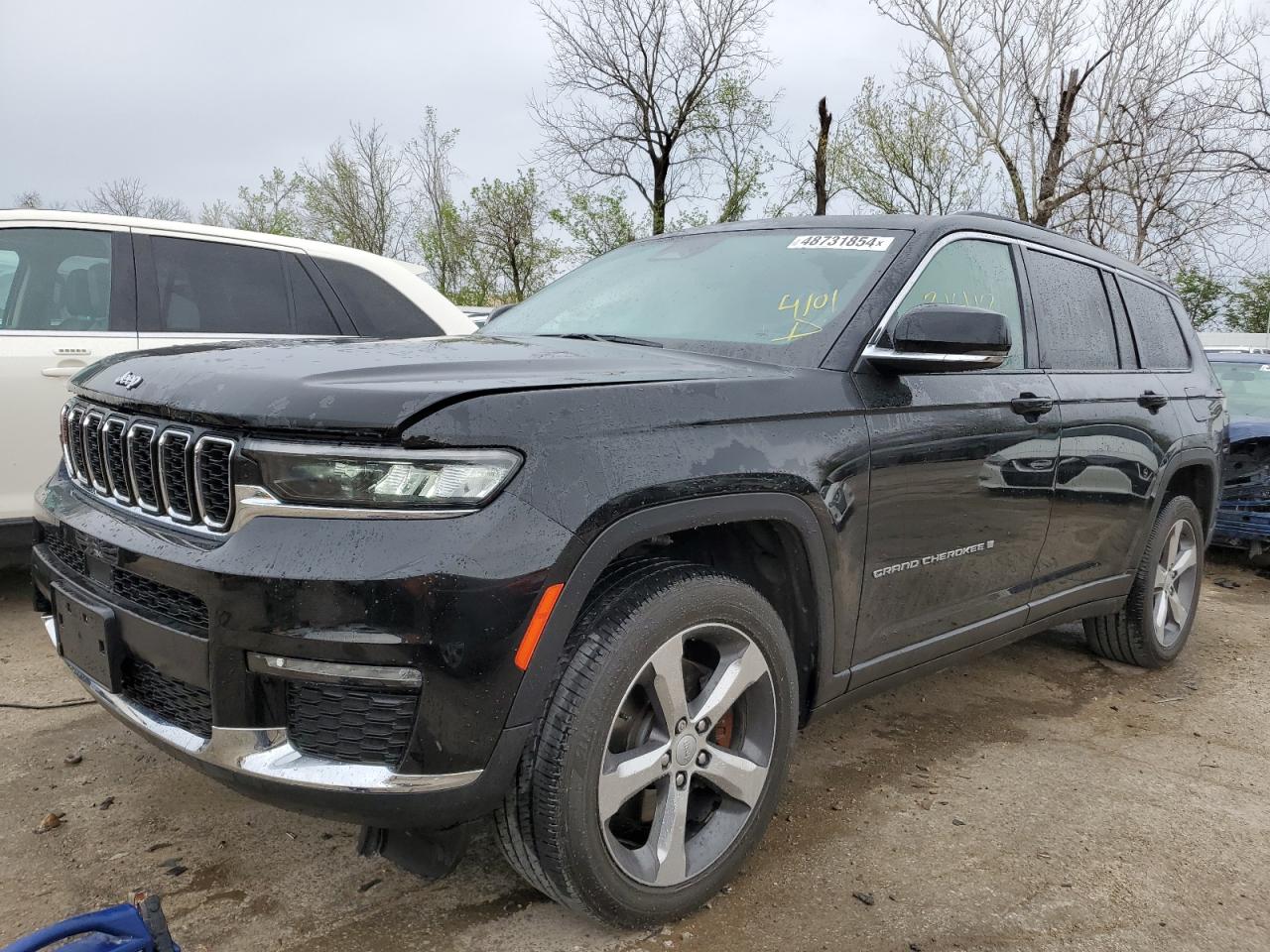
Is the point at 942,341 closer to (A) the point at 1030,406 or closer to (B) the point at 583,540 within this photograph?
(A) the point at 1030,406

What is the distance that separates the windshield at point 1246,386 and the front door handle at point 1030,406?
472cm

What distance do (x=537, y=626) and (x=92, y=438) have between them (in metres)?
1.31

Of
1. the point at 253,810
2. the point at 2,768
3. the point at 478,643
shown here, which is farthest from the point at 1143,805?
the point at 2,768

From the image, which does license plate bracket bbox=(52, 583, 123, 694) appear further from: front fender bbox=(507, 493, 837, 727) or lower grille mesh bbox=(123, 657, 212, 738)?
front fender bbox=(507, 493, 837, 727)

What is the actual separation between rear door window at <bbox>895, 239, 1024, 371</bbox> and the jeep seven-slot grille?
188 cm

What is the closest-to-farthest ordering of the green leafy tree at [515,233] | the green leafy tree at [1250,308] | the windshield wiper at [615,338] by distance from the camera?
the windshield wiper at [615,338], the green leafy tree at [515,233], the green leafy tree at [1250,308]

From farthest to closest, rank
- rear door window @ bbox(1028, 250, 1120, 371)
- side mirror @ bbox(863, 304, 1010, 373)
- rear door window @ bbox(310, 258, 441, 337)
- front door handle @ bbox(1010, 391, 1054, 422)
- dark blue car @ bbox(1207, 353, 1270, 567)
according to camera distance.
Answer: dark blue car @ bbox(1207, 353, 1270, 567) → rear door window @ bbox(310, 258, 441, 337) → rear door window @ bbox(1028, 250, 1120, 371) → front door handle @ bbox(1010, 391, 1054, 422) → side mirror @ bbox(863, 304, 1010, 373)

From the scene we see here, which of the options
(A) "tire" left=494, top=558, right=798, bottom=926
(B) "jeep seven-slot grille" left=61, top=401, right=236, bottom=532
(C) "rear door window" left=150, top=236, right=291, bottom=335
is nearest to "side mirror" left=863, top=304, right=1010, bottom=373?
(A) "tire" left=494, top=558, right=798, bottom=926

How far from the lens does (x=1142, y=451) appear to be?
393cm

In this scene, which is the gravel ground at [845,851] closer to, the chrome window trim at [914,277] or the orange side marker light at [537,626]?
the orange side marker light at [537,626]

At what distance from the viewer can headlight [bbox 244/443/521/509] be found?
184cm

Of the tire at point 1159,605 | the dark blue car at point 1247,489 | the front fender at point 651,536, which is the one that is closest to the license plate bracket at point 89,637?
the front fender at point 651,536

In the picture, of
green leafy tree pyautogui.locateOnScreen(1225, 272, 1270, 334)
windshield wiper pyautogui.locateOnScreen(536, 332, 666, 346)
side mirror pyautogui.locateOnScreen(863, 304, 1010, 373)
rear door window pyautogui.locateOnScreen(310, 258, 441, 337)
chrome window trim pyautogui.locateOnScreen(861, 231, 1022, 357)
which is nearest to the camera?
side mirror pyautogui.locateOnScreen(863, 304, 1010, 373)

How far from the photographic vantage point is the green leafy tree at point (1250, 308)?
39906 millimetres
